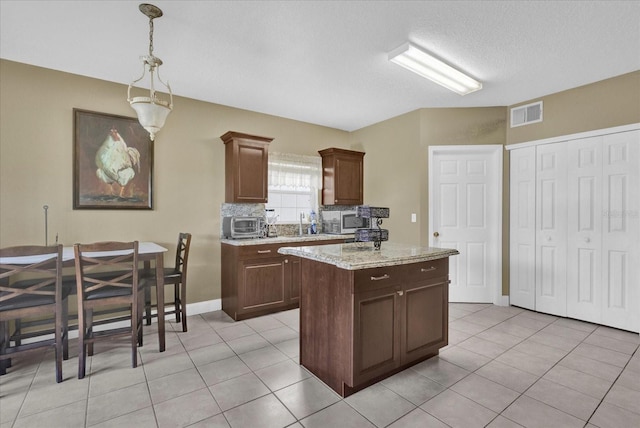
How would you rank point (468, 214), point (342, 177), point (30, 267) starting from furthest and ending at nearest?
point (342, 177), point (468, 214), point (30, 267)

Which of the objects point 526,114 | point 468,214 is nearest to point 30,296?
point 468,214

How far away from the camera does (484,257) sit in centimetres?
Result: 437

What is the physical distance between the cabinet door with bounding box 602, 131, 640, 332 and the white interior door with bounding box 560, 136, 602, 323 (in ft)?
0.20

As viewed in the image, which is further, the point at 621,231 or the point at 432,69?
the point at 621,231

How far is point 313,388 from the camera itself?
2.27m

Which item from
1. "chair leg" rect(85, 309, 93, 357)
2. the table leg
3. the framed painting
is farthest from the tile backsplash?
"chair leg" rect(85, 309, 93, 357)

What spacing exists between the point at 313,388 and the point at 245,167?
9.08 feet

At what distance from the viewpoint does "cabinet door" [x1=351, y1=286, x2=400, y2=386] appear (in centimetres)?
210

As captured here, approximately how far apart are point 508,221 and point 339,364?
338cm

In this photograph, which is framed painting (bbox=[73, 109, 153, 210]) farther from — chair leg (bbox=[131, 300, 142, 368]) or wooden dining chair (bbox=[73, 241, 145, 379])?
chair leg (bbox=[131, 300, 142, 368])

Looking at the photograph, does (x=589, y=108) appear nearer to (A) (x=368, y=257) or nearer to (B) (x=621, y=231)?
(B) (x=621, y=231)

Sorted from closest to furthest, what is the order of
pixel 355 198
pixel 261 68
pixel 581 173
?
pixel 261 68 → pixel 581 173 → pixel 355 198

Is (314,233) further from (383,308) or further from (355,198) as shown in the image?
(383,308)

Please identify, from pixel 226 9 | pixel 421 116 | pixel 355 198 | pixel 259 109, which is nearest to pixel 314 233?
pixel 355 198
